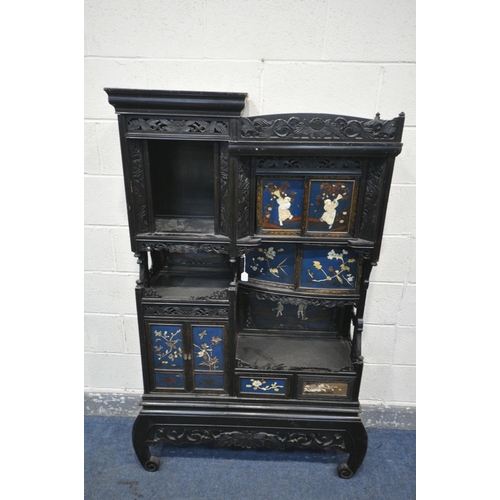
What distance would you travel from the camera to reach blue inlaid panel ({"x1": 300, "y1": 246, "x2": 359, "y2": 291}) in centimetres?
142

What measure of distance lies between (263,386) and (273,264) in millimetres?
551

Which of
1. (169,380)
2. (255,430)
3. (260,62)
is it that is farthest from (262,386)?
(260,62)

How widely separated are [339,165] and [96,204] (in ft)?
3.79

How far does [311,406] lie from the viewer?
59.4 inches

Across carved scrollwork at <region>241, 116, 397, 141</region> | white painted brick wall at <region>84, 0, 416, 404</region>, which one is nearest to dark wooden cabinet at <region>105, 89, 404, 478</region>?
carved scrollwork at <region>241, 116, 397, 141</region>

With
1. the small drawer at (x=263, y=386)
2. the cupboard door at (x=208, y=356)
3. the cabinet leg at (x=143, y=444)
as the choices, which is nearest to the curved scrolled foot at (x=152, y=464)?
the cabinet leg at (x=143, y=444)

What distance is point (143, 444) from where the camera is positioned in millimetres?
1577

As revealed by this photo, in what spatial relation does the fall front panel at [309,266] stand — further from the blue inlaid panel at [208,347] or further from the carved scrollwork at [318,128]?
the carved scrollwork at [318,128]

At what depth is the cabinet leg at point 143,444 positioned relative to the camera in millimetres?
1538

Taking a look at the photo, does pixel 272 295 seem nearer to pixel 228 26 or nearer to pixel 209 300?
pixel 209 300

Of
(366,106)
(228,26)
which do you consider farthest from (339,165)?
(228,26)

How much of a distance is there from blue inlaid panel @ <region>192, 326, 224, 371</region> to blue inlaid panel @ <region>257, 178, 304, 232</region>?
502 mm

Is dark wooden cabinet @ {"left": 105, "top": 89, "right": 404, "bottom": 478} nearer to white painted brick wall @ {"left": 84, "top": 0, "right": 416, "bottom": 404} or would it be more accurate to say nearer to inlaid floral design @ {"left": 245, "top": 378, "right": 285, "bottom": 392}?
inlaid floral design @ {"left": 245, "top": 378, "right": 285, "bottom": 392}

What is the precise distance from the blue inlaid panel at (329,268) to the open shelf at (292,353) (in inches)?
14.8
